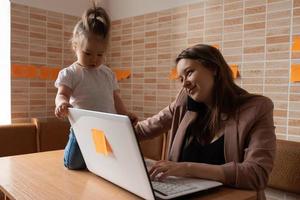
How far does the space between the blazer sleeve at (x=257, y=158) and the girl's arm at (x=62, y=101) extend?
1.79 feet

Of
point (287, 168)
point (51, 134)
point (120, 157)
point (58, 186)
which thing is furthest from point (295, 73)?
point (51, 134)

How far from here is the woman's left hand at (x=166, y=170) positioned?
780 mm

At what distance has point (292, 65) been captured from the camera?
149 centimetres

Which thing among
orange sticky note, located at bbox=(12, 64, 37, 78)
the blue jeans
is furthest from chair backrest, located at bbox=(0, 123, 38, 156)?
the blue jeans

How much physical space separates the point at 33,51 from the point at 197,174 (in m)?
1.92

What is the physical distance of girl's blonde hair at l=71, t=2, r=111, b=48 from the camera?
1099 mm

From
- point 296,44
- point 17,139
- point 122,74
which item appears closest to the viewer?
point 296,44

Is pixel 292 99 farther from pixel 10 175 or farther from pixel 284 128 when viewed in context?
pixel 10 175

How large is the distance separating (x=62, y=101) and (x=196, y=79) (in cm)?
50

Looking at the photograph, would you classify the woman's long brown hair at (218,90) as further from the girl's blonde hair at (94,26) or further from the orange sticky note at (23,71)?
the orange sticky note at (23,71)

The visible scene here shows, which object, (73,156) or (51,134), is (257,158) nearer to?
(73,156)

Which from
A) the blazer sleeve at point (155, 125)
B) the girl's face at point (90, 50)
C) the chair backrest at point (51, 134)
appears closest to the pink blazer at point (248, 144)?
the blazer sleeve at point (155, 125)

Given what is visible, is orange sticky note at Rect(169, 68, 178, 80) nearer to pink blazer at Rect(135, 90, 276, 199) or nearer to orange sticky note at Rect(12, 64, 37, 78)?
pink blazer at Rect(135, 90, 276, 199)

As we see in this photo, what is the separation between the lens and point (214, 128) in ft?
3.40
